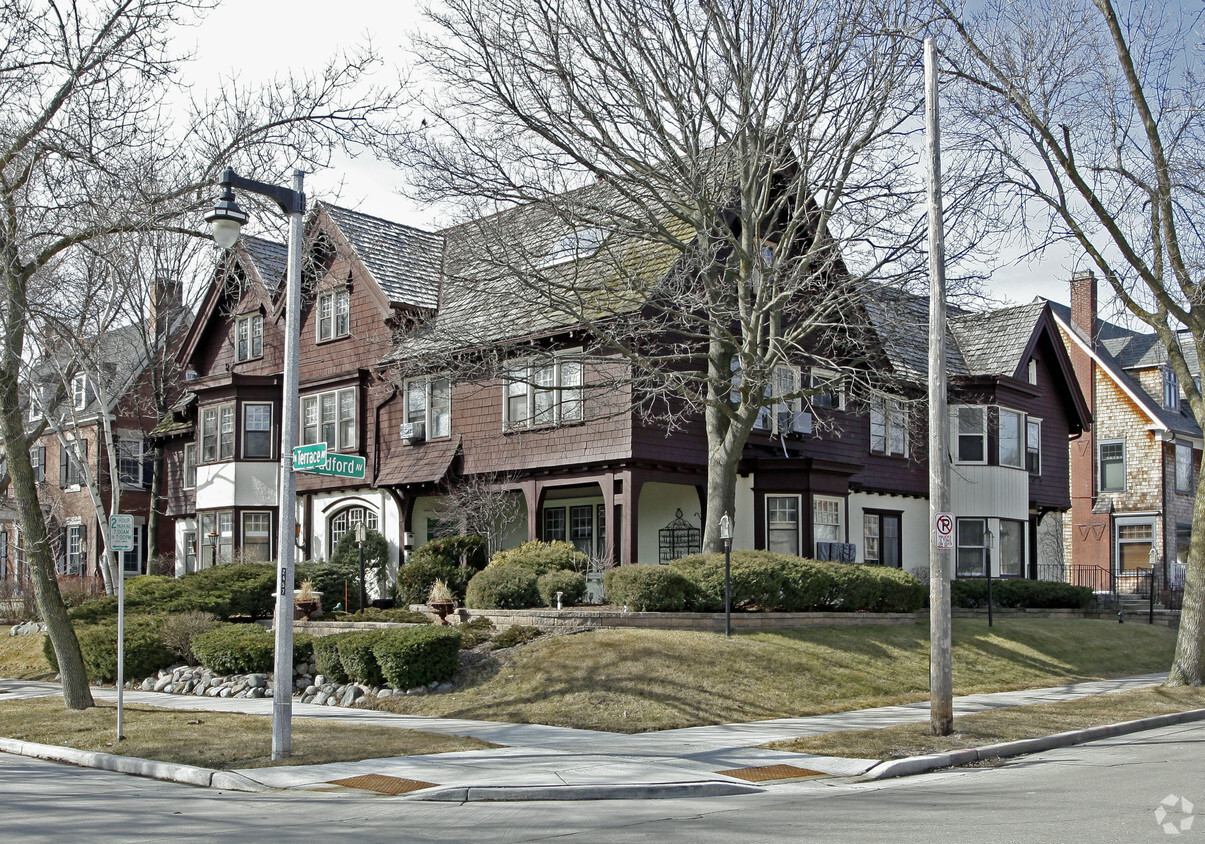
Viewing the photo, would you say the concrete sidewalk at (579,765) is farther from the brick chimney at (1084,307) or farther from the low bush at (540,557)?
the brick chimney at (1084,307)

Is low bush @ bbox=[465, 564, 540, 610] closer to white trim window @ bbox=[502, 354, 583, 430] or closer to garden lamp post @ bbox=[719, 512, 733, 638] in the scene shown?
garden lamp post @ bbox=[719, 512, 733, 638]

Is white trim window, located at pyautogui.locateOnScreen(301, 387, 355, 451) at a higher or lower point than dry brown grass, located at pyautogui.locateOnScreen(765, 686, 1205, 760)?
higher

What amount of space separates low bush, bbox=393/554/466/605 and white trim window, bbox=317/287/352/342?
9384 millimetres

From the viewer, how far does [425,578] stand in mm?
25703

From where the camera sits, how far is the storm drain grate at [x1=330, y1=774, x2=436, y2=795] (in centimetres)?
1133

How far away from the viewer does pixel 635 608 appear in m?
20.5

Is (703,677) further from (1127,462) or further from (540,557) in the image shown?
(1127,462)

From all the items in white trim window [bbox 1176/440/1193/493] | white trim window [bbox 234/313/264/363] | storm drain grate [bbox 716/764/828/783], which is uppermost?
white trim window [bbox 234/313/264/363]

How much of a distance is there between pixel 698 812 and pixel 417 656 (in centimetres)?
882

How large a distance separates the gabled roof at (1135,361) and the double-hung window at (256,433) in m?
28.1

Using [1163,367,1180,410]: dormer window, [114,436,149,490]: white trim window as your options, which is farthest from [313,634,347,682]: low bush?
[1163,367,1180,410]: dormer window

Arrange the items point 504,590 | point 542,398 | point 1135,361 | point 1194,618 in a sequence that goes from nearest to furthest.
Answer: point 1194,618, point 504,590, point 542,398, point 1135,361

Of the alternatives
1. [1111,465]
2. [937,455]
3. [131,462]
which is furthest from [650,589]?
[131,462]

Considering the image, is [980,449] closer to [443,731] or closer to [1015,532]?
[1015,532]
